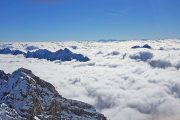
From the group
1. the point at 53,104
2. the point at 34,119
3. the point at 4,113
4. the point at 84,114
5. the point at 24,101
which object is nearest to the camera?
the point at 4,113

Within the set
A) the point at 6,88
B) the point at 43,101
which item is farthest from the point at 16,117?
the point at 6,88

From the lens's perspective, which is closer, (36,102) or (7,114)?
(7,114)

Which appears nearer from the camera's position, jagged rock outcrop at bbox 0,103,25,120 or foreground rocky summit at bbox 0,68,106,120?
jagged rock outcrop at bbox 0,103,25,120

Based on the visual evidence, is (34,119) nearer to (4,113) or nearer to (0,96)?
(4,113)

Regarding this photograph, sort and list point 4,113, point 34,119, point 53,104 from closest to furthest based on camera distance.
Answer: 1. point 4,113
2. point 34,119
3. point 53,104

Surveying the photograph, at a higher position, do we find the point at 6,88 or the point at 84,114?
the point at 6,88

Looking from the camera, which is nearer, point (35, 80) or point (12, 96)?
point (12, 96)

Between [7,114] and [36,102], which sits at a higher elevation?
[7,114]

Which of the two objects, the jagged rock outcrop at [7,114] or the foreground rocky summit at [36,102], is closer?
the jagged rock outcrop at [7,114]
